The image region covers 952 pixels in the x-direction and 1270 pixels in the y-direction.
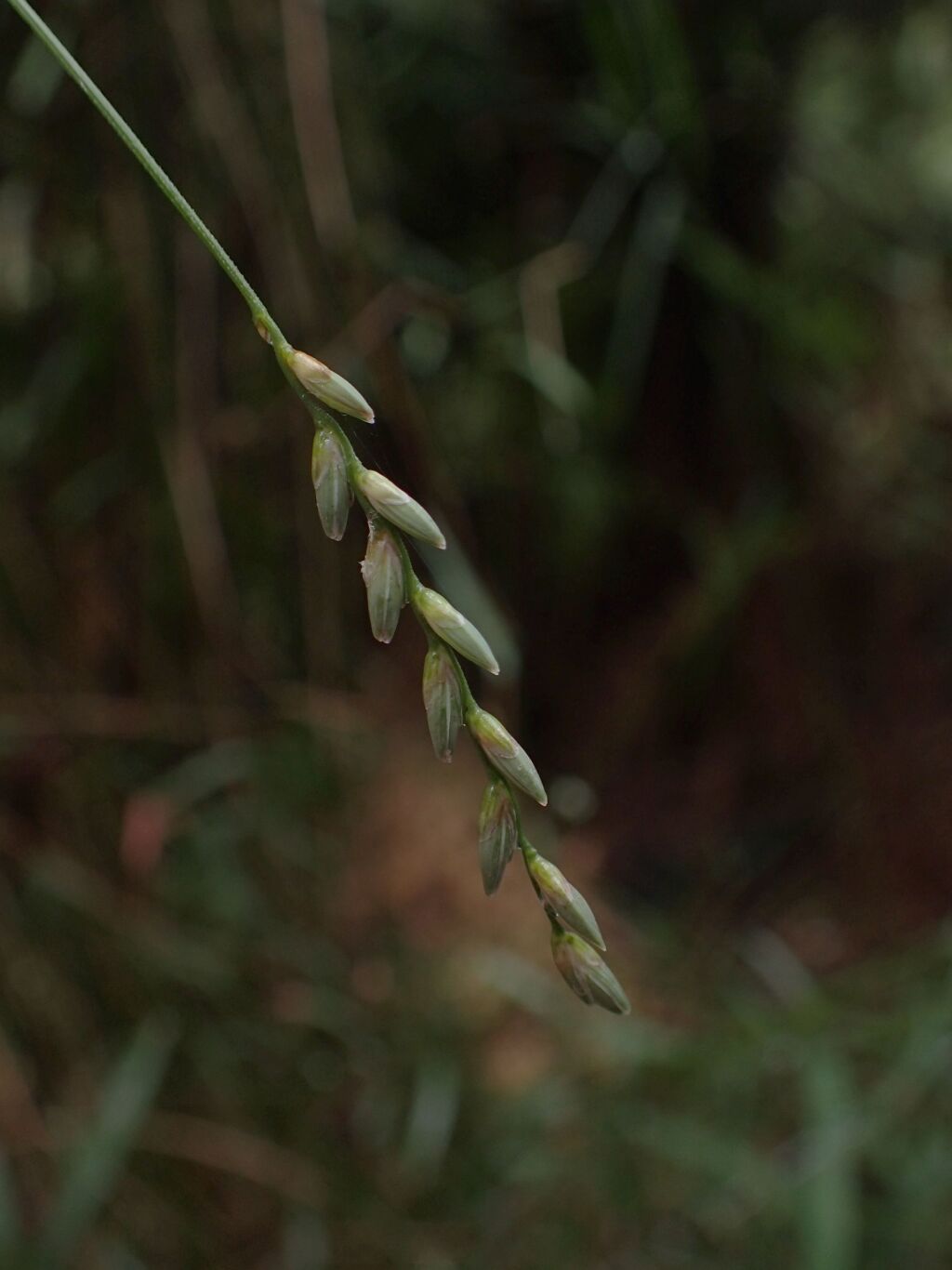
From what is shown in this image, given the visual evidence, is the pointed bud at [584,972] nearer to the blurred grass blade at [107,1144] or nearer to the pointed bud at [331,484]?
the pointed bud at [331,484]

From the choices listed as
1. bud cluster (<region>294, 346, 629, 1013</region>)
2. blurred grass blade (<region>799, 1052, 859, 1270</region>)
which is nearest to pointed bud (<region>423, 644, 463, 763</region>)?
bud cluster (<region>294, 346, 629, 1013</region>)

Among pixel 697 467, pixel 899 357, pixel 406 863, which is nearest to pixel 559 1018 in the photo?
pixel 406 863

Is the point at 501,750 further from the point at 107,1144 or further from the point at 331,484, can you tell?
the point at 107,1144

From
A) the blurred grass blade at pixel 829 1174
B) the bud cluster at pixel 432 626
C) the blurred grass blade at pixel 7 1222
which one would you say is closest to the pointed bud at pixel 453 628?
the bud cluster at pixel 432 626

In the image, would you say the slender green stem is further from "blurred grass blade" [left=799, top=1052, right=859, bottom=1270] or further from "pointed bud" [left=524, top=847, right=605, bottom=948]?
"blurred grass blade" [left=799, top=1052, right=859, bottom=1270]

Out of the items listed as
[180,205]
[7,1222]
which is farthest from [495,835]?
[7,1222]

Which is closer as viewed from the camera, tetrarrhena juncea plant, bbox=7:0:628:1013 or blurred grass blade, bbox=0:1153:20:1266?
tetrarrhena juncea plant, bbox=7:0:628:1013
